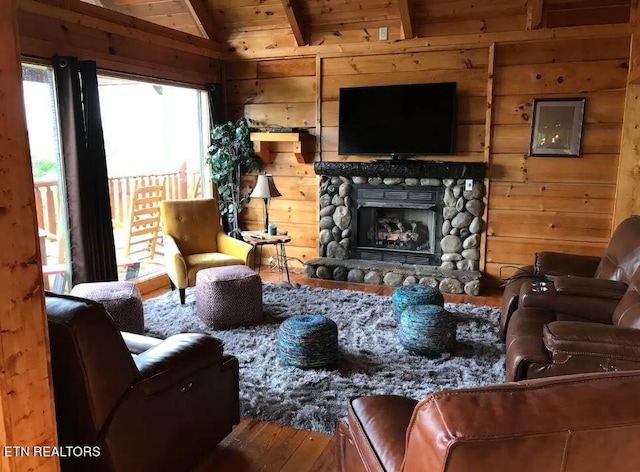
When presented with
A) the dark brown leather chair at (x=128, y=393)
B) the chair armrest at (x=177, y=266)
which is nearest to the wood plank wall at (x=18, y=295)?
the dark brown leather chair at (x=128, y=393)

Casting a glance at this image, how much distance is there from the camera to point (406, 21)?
16.4 feet

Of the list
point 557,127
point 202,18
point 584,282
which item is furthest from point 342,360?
point 202,18

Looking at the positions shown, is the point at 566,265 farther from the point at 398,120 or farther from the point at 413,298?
the point at 398,120

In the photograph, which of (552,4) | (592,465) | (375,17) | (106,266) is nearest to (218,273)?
(106,266)

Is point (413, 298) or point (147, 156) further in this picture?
point (147, 156)

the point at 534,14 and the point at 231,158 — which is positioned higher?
the point at 534,14

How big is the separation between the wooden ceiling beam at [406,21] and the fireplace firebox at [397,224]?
1504 millimetres

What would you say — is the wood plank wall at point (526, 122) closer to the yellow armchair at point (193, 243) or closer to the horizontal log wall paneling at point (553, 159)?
the horizontal log wall paneling at point (553, 159)

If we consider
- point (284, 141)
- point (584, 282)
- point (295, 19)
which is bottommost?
point (584, 282)

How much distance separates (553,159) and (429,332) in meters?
2.46

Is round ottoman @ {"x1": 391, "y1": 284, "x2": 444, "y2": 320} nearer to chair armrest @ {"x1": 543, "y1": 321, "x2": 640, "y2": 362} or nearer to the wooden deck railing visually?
chair armrest @ {"x1": 543, "y1": 321, "x2": 640, "y2": 362}

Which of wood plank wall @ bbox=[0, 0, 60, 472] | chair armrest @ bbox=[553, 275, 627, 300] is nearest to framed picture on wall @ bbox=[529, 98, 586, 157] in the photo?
chair armrest @ bbox=[553, 275, 627, 300]

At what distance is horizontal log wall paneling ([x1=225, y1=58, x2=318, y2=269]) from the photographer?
227 inches

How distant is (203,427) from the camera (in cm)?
221
